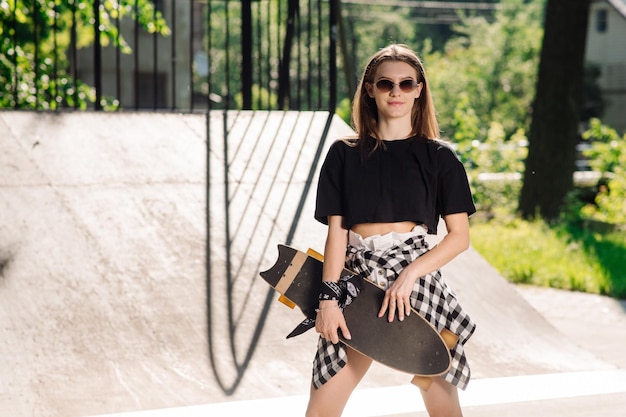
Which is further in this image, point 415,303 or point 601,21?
point 601,21

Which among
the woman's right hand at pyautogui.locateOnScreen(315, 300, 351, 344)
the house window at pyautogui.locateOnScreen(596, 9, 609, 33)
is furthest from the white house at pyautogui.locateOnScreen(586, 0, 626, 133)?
the woman's right hand at pyautogui.locateOnScreen(315, 300, 351, 344)

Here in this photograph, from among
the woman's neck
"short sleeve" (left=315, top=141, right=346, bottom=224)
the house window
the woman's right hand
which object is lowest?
the woman's right hand

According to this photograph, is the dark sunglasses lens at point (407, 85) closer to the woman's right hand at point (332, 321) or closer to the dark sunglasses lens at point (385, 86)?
the dark sunglasses lens at point (385, 86)

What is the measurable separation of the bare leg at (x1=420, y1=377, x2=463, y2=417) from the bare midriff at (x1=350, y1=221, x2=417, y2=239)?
502mm

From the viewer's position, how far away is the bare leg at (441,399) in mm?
3068

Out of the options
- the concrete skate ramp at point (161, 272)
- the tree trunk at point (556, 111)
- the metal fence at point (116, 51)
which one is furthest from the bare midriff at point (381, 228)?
the tree trunk at point (556, 111)

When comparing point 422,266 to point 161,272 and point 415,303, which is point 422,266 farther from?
point 161,272

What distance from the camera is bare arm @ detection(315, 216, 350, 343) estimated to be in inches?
116

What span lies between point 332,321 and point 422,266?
0.33 m

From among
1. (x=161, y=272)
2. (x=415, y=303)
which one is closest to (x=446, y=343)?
(x=415, y=303)

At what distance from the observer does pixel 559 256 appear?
927cm

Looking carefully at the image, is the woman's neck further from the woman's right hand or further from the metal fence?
the metal fence

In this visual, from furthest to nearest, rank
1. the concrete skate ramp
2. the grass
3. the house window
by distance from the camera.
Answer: the house window < the grass < the concrete skate ramp

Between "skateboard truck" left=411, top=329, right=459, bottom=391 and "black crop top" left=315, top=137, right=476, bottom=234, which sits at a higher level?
"black crop top" left=315, top=137, right=476, bottom=234
